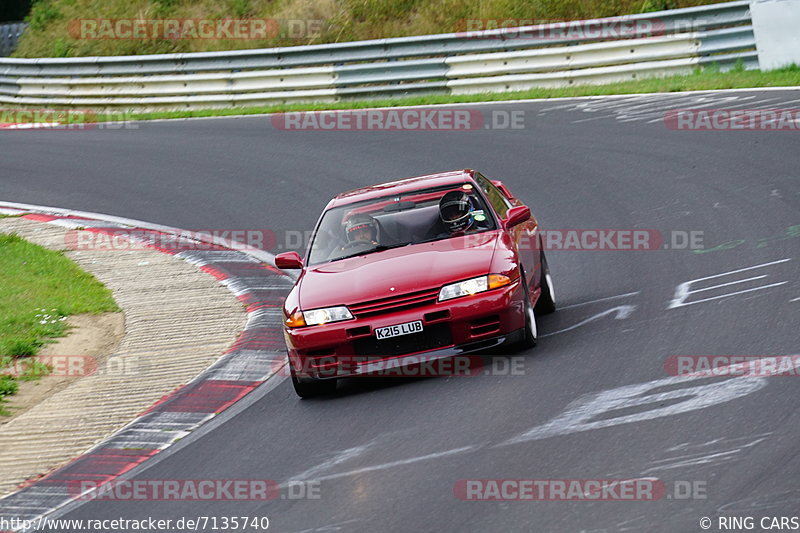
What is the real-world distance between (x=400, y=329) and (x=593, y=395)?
5.06 ft

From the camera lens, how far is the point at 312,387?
8914 mm

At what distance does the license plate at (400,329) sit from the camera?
28.0 feet

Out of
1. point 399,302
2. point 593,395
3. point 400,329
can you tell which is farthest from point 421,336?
point 593,395

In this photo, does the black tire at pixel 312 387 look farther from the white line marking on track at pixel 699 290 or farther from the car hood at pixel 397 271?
the white line marking on track at pixel 699 290

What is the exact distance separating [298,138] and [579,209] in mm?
8363

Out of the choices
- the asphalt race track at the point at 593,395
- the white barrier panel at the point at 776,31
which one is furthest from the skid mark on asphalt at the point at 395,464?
the white barrier panel at the point at 776,31

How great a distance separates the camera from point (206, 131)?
23297mm

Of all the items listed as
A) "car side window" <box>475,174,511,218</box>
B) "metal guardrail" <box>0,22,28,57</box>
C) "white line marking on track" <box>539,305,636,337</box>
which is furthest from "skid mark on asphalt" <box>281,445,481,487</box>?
"metal guardrail" <box>0,22,28,57</box>

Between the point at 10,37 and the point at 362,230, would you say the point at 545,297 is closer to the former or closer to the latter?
the point at 362,230

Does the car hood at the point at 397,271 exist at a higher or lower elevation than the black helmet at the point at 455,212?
lower

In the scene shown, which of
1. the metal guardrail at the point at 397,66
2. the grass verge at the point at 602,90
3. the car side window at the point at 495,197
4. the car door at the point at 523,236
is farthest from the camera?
the metal guardrail at the point at 397,66

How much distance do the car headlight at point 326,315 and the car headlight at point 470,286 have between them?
2.32ft

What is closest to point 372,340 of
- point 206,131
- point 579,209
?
point 579,209

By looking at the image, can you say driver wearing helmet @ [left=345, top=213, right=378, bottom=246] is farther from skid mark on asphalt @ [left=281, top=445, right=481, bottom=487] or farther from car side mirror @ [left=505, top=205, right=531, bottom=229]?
skid mark on asphalt @ [left=281, top=445, right=481, bottom=487]
